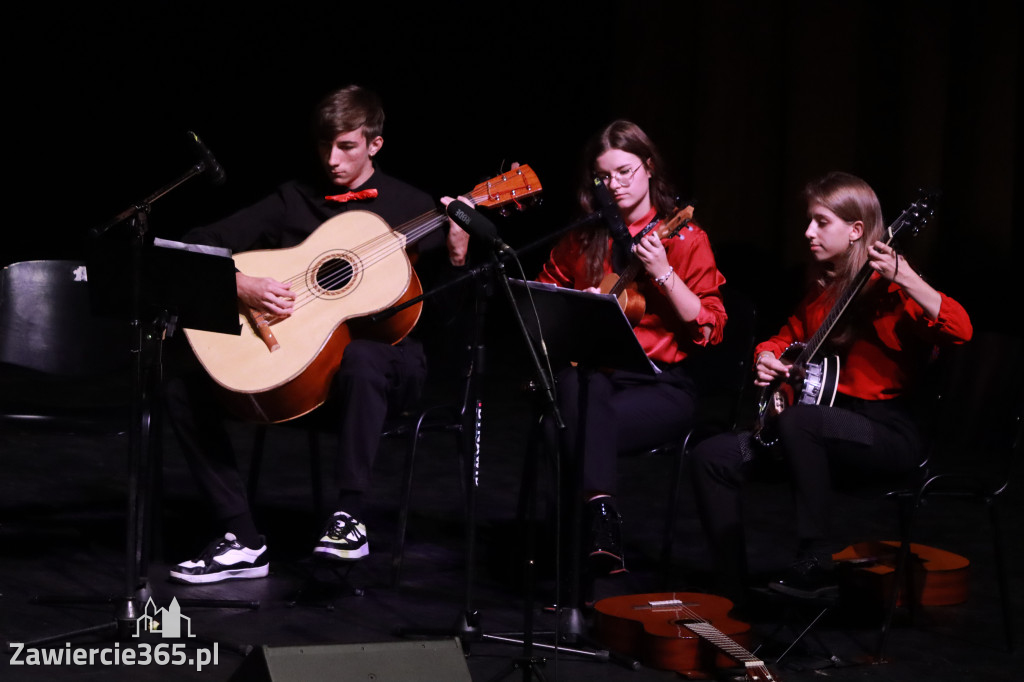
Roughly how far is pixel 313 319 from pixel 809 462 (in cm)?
148

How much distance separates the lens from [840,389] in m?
3.59

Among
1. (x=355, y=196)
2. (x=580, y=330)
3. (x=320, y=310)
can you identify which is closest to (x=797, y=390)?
(x=580, y=330)

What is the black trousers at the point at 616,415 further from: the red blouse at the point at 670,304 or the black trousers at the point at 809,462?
the black trousers at the point at 809,462

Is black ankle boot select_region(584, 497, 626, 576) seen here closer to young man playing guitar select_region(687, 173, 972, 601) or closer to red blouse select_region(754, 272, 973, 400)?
young man playing guitar select_region(687, 173, 972, 601)

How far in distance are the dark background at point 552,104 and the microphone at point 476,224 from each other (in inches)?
200

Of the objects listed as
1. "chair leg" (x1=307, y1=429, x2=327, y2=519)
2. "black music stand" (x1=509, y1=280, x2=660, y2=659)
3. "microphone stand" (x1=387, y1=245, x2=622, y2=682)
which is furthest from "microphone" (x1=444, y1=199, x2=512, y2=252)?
"chair leg" (x1=307, y1=429, x2=327, y2=519)

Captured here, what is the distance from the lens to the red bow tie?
161 inches

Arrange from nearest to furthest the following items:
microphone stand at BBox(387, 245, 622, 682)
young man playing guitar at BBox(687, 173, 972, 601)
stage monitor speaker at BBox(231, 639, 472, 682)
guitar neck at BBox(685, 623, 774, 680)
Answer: stage monitor speaker at BBox(231, 639, 472, 682)
microphone stand at BBox(387, 245, 622, 682)
guitar neck at BBox(685, 623, 774, 680)
young man playing guitar at BBox(687, 173, 972, 601)

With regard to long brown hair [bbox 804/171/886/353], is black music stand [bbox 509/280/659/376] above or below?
below

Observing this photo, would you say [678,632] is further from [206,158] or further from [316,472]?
[206,158]

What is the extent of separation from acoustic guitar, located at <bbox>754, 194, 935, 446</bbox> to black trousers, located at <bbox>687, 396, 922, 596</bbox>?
6 centimetres

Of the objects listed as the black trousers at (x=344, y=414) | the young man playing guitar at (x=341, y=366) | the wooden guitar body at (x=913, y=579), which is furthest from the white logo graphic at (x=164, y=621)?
the wooden guitar body at (x=913, y=579)

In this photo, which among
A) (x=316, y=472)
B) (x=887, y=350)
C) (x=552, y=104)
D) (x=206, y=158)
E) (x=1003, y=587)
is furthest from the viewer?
(x=552, y=104)

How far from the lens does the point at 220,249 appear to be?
318cm
